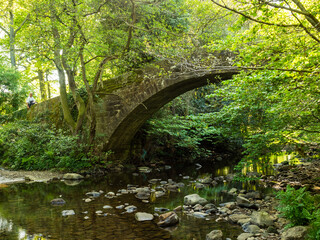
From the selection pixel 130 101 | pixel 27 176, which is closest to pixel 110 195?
pixel 27 176

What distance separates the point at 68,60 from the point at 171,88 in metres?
3.38

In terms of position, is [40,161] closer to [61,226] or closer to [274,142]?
[61,226]

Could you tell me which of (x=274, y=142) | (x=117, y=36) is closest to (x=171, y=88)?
(x=117, y=36)

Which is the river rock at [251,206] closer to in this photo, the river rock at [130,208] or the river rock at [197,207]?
the river rock at [197,207]

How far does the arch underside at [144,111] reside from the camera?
28.7ft

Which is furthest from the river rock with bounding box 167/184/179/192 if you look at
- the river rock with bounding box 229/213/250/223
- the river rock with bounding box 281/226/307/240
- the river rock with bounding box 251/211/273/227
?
the river rock with bounding box 281/226/307/240

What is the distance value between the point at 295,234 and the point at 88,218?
300 cm

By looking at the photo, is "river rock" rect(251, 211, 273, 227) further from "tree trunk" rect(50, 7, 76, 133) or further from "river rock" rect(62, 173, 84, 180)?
"tree trunk" rect(50, 7, 76, 133)

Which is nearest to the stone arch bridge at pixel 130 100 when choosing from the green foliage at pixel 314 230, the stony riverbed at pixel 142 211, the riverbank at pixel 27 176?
the riverbank at pixel 27 176

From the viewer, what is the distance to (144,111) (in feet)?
32.9

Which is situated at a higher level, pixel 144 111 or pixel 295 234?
pixel 144 111

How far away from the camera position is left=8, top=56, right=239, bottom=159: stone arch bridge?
8836mm

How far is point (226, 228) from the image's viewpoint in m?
4.05

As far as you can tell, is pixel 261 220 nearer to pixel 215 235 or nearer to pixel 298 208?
pixel 298 208
